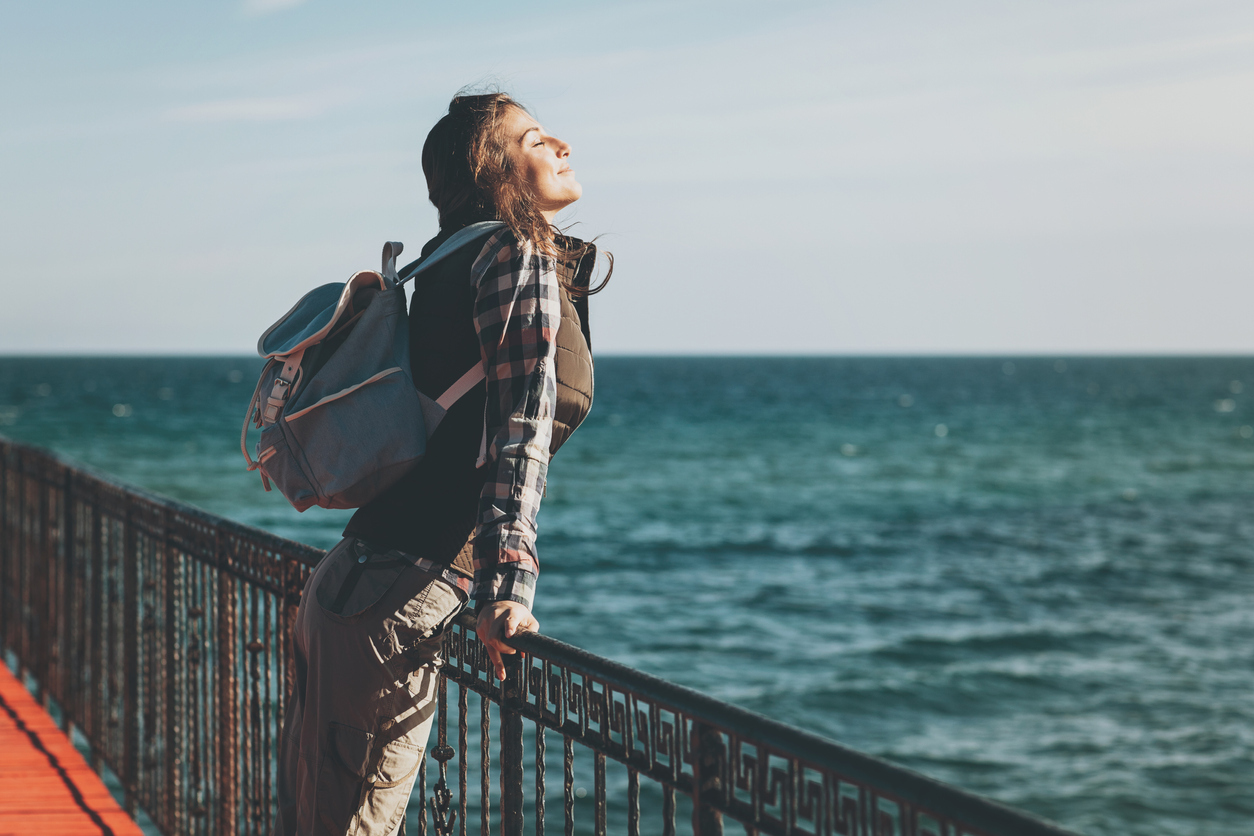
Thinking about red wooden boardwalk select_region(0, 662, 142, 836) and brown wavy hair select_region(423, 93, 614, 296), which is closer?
brown wavy hair select_region(423, 93, 614, 296)

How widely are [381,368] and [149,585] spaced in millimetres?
2494

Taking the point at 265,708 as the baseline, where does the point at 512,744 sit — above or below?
above

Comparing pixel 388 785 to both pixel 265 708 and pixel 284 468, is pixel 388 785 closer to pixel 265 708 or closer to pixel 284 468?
pixel 284 468

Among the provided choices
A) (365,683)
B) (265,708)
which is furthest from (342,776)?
(265,708)

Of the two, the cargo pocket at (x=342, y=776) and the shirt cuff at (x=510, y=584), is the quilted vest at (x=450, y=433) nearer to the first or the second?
the shirt cuff at (x=510, y=584)

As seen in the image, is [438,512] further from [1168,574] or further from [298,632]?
[1168,574]

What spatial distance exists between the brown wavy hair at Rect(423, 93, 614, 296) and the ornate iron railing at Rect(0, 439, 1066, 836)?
80 cm

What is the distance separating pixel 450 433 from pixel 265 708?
1313mm

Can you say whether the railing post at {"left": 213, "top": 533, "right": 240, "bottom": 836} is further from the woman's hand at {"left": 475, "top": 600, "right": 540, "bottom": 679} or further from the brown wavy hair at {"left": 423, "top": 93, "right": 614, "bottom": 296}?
the woman's hand at {"left": 475, "top": 600, "right": 540, "bottom": 679}

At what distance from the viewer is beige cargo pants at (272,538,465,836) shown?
1.96 meters

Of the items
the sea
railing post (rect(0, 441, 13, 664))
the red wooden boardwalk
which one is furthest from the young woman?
the sea

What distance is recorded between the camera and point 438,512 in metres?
1.97

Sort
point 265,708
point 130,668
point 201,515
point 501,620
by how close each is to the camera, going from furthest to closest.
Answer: point 130,668
point 201,515
point 265,708
point 501,620

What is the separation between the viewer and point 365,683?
77.9 inches
